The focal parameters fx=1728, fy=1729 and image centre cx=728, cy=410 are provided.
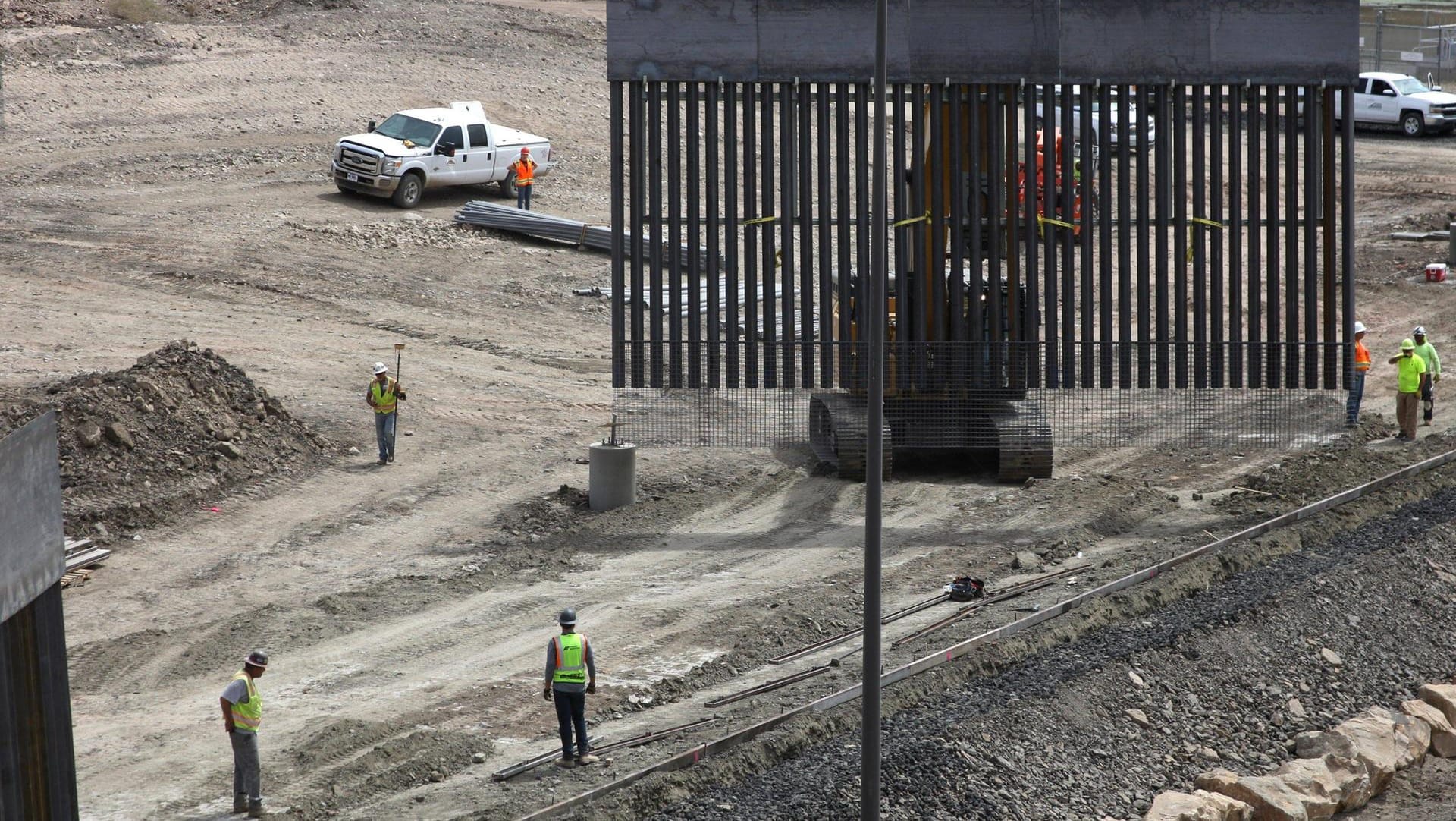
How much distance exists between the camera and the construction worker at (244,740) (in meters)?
12.5

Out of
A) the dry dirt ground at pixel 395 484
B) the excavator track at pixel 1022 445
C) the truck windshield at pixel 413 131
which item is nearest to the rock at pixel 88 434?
the dry dirt ground at pixel 395 484

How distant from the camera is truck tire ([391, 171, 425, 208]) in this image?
32219mm

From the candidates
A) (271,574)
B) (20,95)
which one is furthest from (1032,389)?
(20,95)

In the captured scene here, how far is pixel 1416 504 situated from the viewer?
20500mm

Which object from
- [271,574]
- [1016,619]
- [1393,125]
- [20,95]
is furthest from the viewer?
[1393,125]

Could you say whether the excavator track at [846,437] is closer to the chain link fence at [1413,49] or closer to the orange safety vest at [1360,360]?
the orange safety vest at [1360,360]

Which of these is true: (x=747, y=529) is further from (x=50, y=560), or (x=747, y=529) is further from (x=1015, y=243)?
(x=50, y=560)

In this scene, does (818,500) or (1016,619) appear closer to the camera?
(1016,619)

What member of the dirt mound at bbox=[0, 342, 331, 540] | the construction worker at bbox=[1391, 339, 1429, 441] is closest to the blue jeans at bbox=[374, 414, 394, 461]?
the dirt mound at bbox=[0, 342, 331, 540]

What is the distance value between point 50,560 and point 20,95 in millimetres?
28871

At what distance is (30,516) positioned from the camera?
29.5 feet

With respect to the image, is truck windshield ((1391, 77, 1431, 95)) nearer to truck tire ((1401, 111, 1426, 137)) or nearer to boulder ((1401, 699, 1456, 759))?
truck tire ((1401, 111, 1426, 137))

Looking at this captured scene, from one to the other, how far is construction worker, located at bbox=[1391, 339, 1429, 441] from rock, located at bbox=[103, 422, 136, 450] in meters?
16.0

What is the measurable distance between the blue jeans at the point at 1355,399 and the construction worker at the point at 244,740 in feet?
53.4
